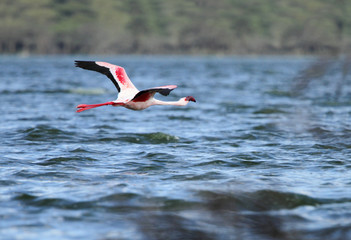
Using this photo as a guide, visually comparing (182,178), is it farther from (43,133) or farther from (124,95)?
(43,133)

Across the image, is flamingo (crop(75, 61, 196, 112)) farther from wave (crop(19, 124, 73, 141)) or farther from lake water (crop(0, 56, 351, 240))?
wave (crop(19, 124, 73, 141))

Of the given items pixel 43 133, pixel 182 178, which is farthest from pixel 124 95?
pixel 43 133

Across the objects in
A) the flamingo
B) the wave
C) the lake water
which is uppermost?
the flamingo

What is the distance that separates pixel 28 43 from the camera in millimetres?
194000

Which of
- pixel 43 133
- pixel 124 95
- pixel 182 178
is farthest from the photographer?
pixel 43 133

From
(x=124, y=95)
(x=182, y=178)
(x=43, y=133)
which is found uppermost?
(x=124, y=95)

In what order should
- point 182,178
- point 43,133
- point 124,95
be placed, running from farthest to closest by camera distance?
point 43,133
point 124,95
point 182,178

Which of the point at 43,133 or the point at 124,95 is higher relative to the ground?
the point at 124,95

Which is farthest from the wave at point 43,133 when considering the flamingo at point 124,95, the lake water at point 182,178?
the flamingo at point 124,95

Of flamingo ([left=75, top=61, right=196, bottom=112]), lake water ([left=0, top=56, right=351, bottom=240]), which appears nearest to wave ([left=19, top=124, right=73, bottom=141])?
lake water ([left=0, top=56, right=351, bottom=240])

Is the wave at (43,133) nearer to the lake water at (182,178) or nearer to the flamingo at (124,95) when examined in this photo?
the lake water at (182,178)

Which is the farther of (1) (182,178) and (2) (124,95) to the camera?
(2) (124,95)

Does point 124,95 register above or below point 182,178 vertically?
above

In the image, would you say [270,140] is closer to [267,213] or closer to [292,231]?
[267,213]
